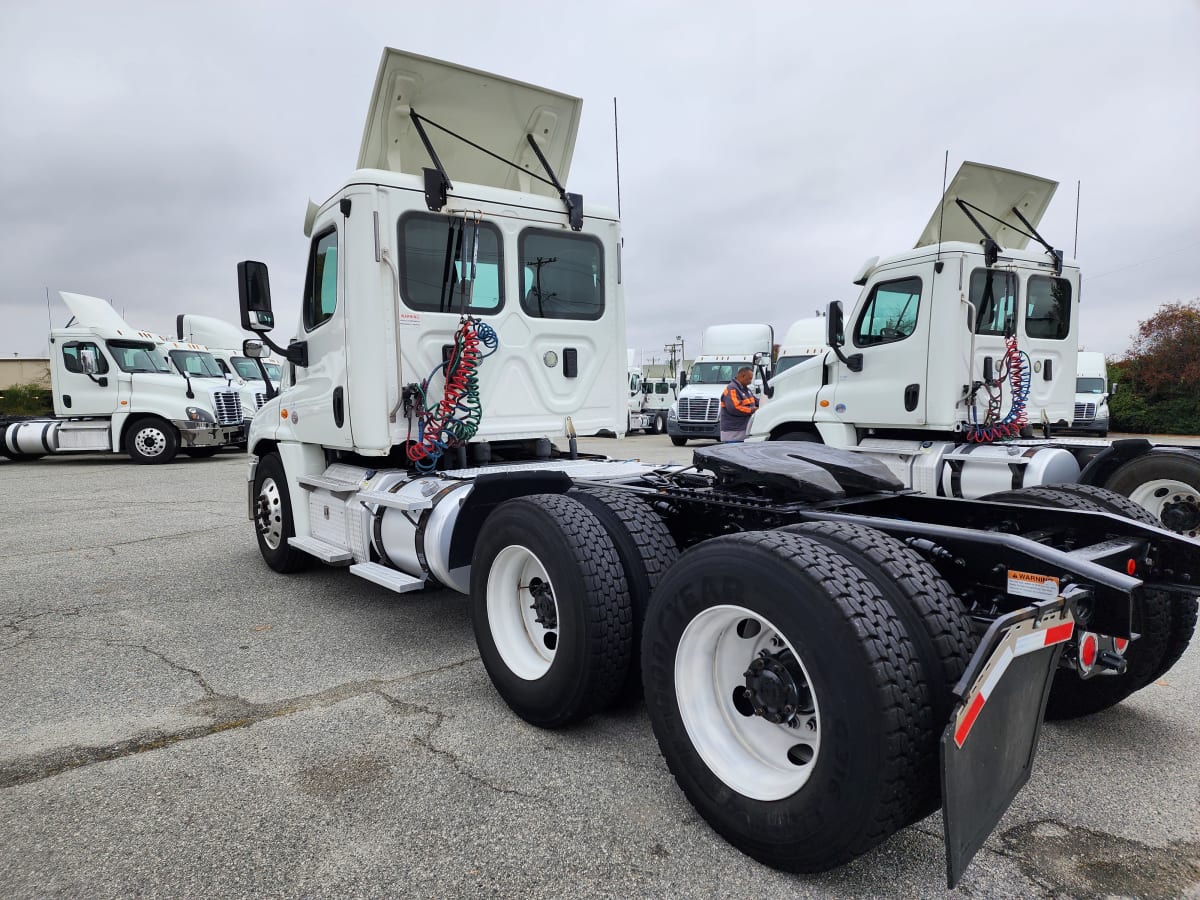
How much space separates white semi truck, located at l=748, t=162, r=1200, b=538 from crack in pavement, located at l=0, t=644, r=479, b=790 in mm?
4766

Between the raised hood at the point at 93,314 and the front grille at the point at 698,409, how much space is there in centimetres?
1302

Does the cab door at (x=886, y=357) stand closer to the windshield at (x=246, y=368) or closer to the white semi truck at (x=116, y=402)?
the white semi truck at (x=116, y=402)

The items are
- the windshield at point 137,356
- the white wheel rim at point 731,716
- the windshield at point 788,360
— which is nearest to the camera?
the white wheel rim at point 731,716

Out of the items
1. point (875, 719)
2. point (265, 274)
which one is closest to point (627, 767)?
point (875, 719)

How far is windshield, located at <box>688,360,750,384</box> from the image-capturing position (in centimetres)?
2009

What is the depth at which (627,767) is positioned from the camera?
279 centimetres

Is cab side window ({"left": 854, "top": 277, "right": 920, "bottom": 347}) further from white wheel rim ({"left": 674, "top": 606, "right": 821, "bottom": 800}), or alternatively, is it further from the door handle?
white wheel rim ({"left": 674, "top": 606, "right": 821, "bottom": 800})

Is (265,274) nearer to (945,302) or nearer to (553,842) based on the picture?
(553,842)

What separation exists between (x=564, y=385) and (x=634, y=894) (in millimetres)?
3513

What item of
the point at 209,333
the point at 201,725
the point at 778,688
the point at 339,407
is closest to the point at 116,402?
the point at 209,333

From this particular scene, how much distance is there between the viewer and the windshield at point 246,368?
802 inches

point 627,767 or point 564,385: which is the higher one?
point 564,385

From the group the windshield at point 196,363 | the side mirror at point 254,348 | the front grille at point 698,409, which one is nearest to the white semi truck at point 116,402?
the windshield at point 196,363

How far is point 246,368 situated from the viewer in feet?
67.9
